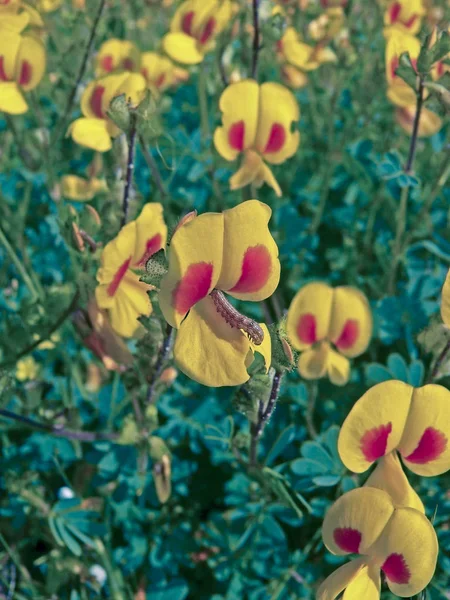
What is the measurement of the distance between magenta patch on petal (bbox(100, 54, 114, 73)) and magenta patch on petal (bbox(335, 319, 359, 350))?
4.30ft

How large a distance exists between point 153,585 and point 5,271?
1333 millimetres

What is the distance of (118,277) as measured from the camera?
141 cm

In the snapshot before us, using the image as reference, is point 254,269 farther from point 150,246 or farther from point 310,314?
point 310,314

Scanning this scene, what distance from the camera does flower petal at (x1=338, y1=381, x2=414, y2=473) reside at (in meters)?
1.17

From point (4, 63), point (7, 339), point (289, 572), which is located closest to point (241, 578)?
point (289, 572)

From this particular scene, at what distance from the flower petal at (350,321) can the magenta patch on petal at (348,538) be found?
2.27 feet

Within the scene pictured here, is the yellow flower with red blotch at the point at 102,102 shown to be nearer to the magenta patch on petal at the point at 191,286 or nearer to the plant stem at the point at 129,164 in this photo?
the plant stem at the point at 129,164

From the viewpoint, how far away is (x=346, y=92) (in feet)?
10.8

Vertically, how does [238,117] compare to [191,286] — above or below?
below

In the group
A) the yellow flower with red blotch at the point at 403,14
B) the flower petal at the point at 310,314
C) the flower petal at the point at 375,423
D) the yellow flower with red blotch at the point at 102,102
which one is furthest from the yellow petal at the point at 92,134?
the yellow flower with red blotch at the point at 403,14

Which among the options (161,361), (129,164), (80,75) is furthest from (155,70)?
(161,361)

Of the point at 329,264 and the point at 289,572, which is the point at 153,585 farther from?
the point at 329,264

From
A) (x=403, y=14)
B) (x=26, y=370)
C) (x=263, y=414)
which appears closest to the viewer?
(x=263, y=414)

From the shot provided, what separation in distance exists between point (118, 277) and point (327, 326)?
2.18ft
